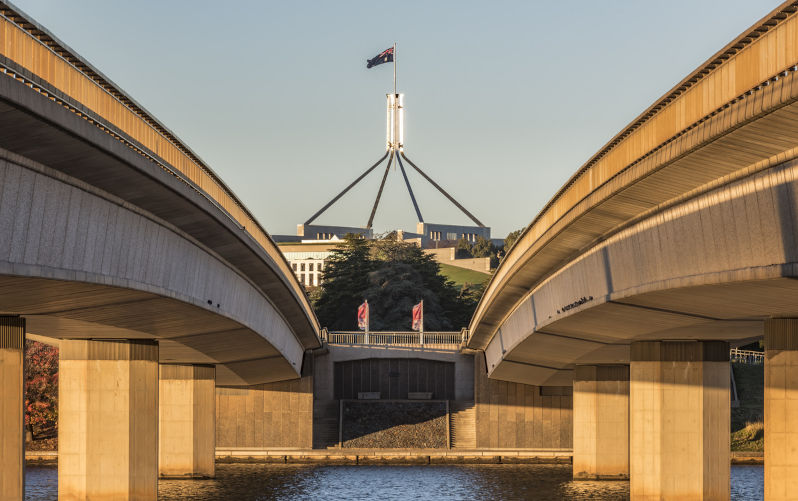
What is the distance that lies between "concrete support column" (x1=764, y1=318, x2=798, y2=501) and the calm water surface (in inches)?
696

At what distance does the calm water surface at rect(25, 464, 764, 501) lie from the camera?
4694 cm

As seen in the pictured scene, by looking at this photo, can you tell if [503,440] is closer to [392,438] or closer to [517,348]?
[392,438]

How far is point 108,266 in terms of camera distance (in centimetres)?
2367

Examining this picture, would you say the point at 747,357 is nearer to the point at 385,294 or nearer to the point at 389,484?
the point at 385,294

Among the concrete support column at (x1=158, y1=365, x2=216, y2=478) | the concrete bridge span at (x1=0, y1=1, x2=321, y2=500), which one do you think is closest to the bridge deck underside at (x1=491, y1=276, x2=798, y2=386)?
the concrete bridge span at (x1=0, y1=1, x2=321, y2=500)

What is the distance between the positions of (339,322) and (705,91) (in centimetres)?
8519

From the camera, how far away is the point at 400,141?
456 feet

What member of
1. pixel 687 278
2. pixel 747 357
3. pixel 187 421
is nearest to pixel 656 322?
pixel 687 278

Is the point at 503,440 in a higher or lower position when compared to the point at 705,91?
lower

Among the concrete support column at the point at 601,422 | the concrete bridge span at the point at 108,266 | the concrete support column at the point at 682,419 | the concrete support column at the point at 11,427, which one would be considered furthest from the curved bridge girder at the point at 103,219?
the concrete support column at the point at 601,422

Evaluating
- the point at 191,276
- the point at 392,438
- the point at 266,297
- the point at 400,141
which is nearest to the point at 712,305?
the point at 191,276

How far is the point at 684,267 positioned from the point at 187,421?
35243mm

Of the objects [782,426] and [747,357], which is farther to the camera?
[747,357]

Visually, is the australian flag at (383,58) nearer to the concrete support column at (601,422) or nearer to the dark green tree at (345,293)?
the dark green tree at (345,293)
